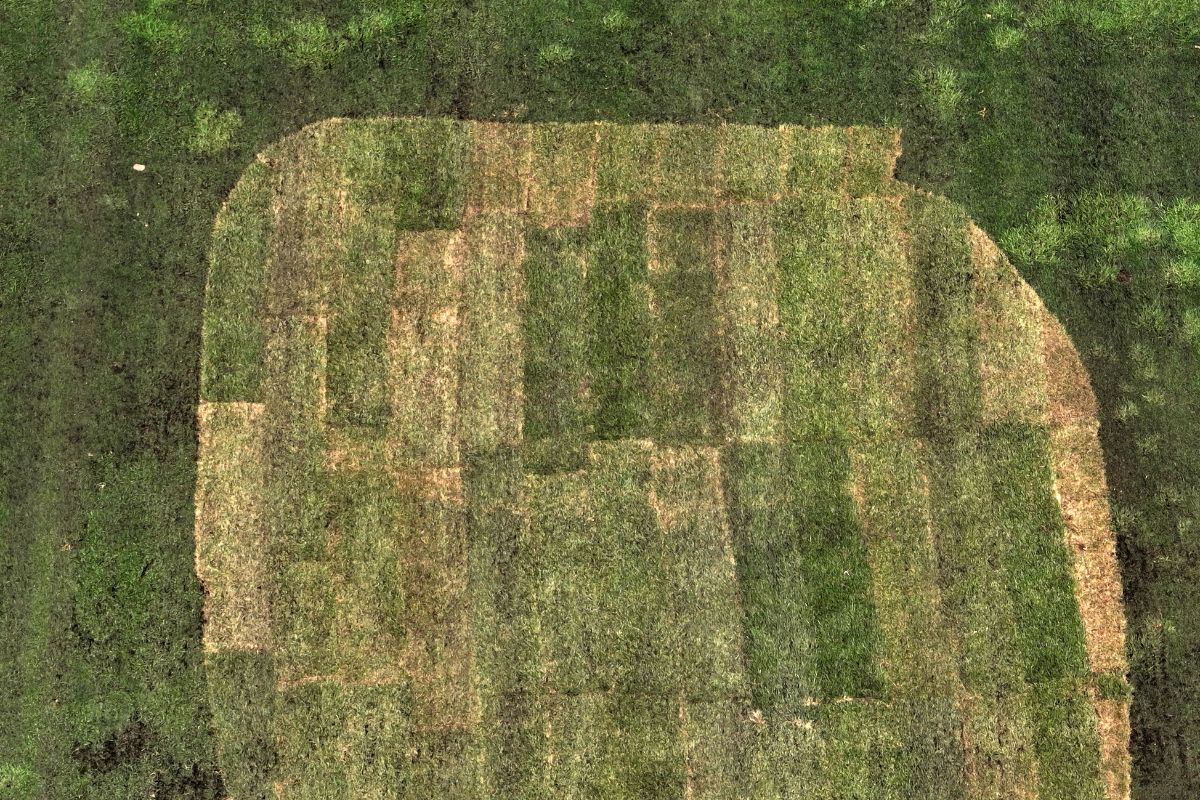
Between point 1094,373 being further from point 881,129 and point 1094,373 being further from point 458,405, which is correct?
point 458,405

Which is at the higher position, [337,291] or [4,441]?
[337,291]

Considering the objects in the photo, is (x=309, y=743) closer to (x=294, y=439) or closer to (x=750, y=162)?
(x=294, y=439)

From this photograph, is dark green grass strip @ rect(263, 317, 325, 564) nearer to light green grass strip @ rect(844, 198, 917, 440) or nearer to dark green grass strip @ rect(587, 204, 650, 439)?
dark green grass strip @ rect(587, 204, 650, 439)

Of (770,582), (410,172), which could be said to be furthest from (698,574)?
(410,172)

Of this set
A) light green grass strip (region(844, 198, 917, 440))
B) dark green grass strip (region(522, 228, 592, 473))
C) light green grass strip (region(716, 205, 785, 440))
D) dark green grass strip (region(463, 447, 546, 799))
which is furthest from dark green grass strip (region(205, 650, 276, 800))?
light green grass strip (region(844, 198, 917, 440))

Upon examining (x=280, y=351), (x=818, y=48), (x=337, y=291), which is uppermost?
(x=818, y=48)

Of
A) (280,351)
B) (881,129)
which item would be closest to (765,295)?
(881,129)
